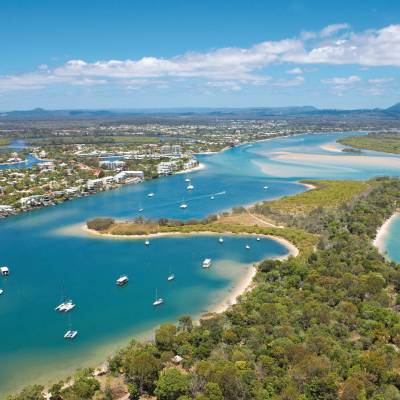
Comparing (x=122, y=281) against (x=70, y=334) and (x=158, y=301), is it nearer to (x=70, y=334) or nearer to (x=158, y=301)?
(x=158, y=301)

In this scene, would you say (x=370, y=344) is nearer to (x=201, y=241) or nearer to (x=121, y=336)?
(x=121, y=336)

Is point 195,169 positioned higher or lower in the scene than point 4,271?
higher

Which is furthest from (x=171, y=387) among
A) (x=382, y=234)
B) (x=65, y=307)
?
(x=382, y=234)

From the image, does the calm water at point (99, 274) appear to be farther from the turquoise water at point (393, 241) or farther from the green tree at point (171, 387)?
the turquoise water at point (393, 241)

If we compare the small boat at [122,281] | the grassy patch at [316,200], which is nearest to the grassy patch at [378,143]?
the grassy patch at [316,200]

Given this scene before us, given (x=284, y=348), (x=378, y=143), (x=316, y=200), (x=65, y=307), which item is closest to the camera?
(x=284, y=348)

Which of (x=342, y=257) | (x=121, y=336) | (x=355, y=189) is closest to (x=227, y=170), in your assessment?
(x=355, y=189)

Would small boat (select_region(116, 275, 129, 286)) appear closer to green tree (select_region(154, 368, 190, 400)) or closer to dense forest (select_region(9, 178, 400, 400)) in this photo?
dense forest (select_region(9, 178, 400, 400))

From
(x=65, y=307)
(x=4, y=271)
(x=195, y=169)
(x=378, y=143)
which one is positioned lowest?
(x=65, y=307)
